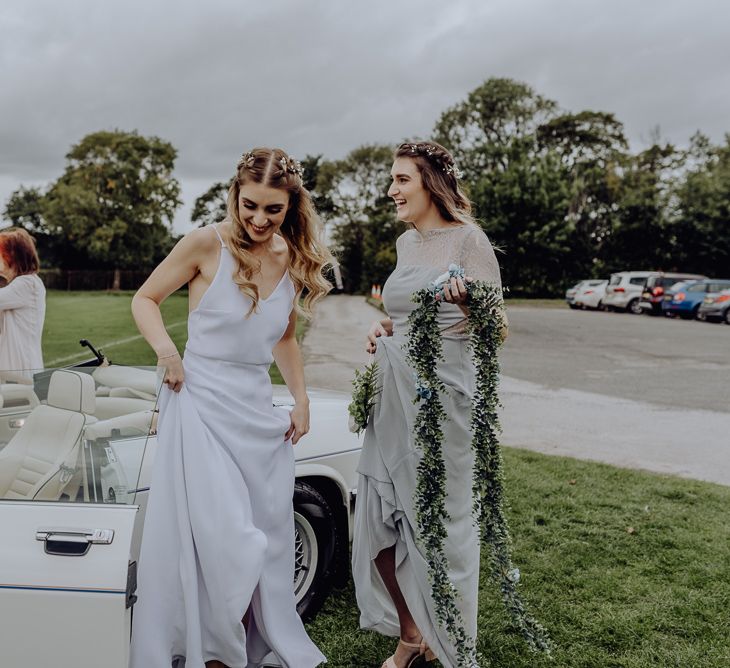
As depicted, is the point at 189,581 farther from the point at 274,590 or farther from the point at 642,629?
the point at 642,629

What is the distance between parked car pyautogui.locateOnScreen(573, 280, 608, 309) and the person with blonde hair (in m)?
29.6

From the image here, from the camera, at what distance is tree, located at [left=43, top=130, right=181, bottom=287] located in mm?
53469

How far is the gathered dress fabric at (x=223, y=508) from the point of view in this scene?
258 centimetres

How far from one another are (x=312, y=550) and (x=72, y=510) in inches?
61.3

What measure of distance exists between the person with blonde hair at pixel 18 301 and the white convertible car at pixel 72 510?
2.82 meters

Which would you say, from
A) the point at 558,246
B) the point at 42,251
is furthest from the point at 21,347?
the point at 42,251

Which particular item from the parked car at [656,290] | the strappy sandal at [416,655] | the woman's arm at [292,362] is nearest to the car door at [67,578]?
the woman's arm at [292,362]

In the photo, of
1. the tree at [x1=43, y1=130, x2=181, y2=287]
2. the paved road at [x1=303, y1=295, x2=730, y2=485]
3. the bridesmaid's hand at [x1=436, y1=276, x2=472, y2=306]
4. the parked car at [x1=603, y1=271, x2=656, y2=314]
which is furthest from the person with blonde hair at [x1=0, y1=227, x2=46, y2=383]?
the tree at [x1=43, y1=130, x2=181, y2=287]

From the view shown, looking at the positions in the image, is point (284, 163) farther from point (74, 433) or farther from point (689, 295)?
point (689, 295)

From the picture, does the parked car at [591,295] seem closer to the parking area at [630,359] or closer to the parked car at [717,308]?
the parked car at [717,308]

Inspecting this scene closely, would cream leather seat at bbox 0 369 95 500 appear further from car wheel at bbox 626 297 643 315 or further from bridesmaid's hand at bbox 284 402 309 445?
car wheel at bbox 626 297 643 315

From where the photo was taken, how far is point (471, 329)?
9.98 feet

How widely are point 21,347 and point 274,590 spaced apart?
371 centimetres

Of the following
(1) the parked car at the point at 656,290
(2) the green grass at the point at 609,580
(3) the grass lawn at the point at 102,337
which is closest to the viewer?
(2) the green grass at the point at 609,580
